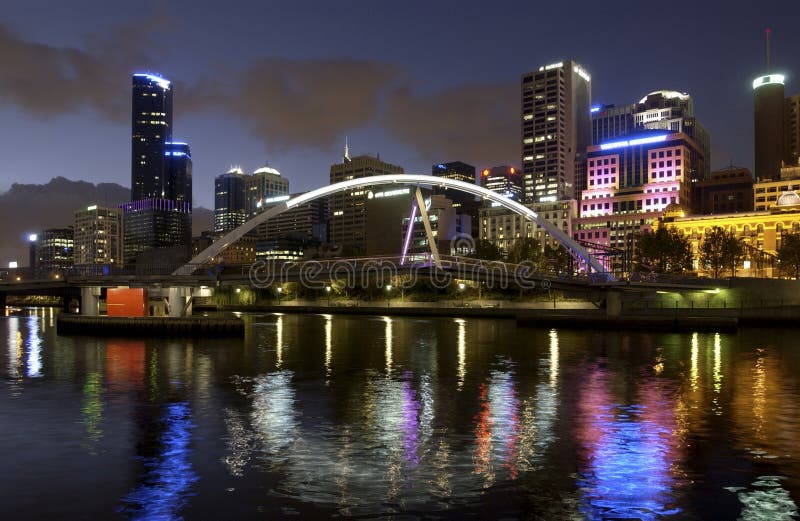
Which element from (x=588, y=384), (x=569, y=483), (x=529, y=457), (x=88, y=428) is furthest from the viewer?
(x=588, y=384)

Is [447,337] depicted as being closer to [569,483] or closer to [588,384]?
[588,384]

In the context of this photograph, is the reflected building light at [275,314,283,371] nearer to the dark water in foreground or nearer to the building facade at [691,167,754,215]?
the dark water in foreground

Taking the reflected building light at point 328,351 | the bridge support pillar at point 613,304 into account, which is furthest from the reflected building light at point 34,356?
the bridge support pillar at point 613,304

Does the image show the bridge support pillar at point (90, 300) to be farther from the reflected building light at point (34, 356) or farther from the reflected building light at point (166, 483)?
the reflected building light at point (166, 483)

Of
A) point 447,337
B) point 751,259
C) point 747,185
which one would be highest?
point 747,185

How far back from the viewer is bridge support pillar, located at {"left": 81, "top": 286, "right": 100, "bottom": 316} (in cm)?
6412

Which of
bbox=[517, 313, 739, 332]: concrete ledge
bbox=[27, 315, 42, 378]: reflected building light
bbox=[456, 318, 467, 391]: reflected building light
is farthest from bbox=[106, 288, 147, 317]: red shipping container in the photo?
bbox=[517, 313, 739, 332]: concrete ledge

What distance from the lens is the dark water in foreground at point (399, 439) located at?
12219 millimetres

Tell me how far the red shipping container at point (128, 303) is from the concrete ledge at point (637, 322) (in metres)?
36.4

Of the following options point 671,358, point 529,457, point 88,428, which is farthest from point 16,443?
point 671,358

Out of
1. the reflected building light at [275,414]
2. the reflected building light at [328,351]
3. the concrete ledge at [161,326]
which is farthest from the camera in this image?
the concrete ledge at [161,326]

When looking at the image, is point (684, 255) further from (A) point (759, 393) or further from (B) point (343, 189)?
(A) point (759, 393)

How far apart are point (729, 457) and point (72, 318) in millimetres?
56449

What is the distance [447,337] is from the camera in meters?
56.8
